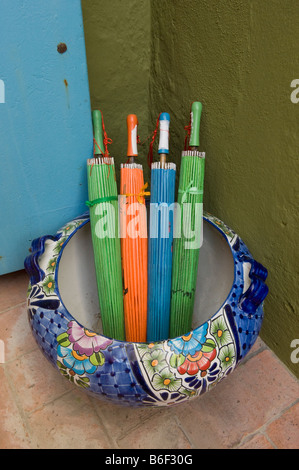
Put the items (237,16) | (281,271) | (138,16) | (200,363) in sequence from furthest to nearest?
1. (138,16)
2. (281,271)
3. (237,16)
4. (200,363)

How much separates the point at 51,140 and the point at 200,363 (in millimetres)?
643

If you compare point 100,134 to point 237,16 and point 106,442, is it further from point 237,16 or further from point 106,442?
point 106,442

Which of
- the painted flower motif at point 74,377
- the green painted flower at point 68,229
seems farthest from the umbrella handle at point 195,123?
the painted flower motif at point 74,377

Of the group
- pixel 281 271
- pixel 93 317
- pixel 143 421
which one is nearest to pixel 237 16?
pixel 281 271

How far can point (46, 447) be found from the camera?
30.8 inches

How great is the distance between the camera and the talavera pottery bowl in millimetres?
621

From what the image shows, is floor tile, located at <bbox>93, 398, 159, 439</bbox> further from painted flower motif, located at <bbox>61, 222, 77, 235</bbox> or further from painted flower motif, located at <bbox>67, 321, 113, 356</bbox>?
painted flower motif, located at <bbox>61, 222, 77, 235</bbox>

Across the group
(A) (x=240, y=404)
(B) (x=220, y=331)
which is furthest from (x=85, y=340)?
(A) (x=240, y=404)

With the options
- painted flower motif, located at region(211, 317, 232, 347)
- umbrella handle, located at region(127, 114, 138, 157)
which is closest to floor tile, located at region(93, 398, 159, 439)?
painted flower motif, located at region(211, 317, 232, 347)

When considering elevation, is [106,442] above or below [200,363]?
below

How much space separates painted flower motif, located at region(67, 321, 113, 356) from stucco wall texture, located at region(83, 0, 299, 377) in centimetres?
49

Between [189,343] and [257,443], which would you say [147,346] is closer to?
[189,343]

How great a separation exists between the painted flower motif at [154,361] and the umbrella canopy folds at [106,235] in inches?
10.8

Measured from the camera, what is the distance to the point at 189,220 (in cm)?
85
